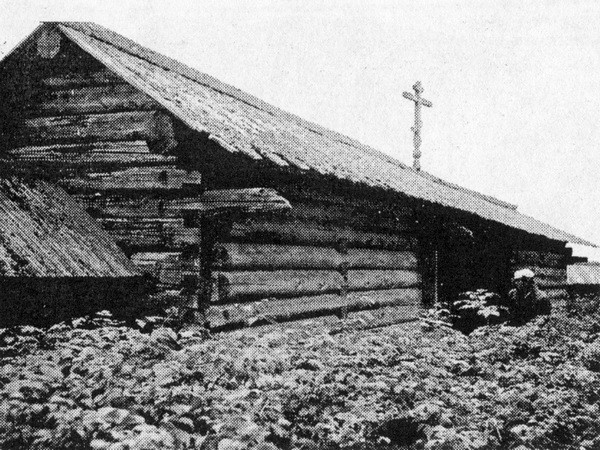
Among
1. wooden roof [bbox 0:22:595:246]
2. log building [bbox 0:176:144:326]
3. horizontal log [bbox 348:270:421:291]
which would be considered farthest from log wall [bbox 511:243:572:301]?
log building [bbox 0:176:144:326]

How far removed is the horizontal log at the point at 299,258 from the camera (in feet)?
21.1

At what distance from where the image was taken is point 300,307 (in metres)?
7.48

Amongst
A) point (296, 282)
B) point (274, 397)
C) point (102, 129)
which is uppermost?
point (102, 129)

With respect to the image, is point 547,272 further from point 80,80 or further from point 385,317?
point 80,80

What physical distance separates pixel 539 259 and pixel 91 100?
542 inches

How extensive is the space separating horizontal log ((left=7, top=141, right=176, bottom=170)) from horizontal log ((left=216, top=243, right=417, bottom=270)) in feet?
4.17

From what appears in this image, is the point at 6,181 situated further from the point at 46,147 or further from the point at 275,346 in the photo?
the point at 275,346

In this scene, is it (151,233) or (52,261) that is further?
(151,233)

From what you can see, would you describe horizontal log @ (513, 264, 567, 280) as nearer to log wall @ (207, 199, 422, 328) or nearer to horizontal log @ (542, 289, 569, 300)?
horizontal log @ (542, 289, 569, 300)

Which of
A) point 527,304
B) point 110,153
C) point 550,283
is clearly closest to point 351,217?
point 527,304

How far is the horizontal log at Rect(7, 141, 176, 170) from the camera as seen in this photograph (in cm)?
668

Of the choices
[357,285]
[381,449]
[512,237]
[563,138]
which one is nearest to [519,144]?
[563,138]

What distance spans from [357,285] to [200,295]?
3101 millimetres

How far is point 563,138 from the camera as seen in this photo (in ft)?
214
